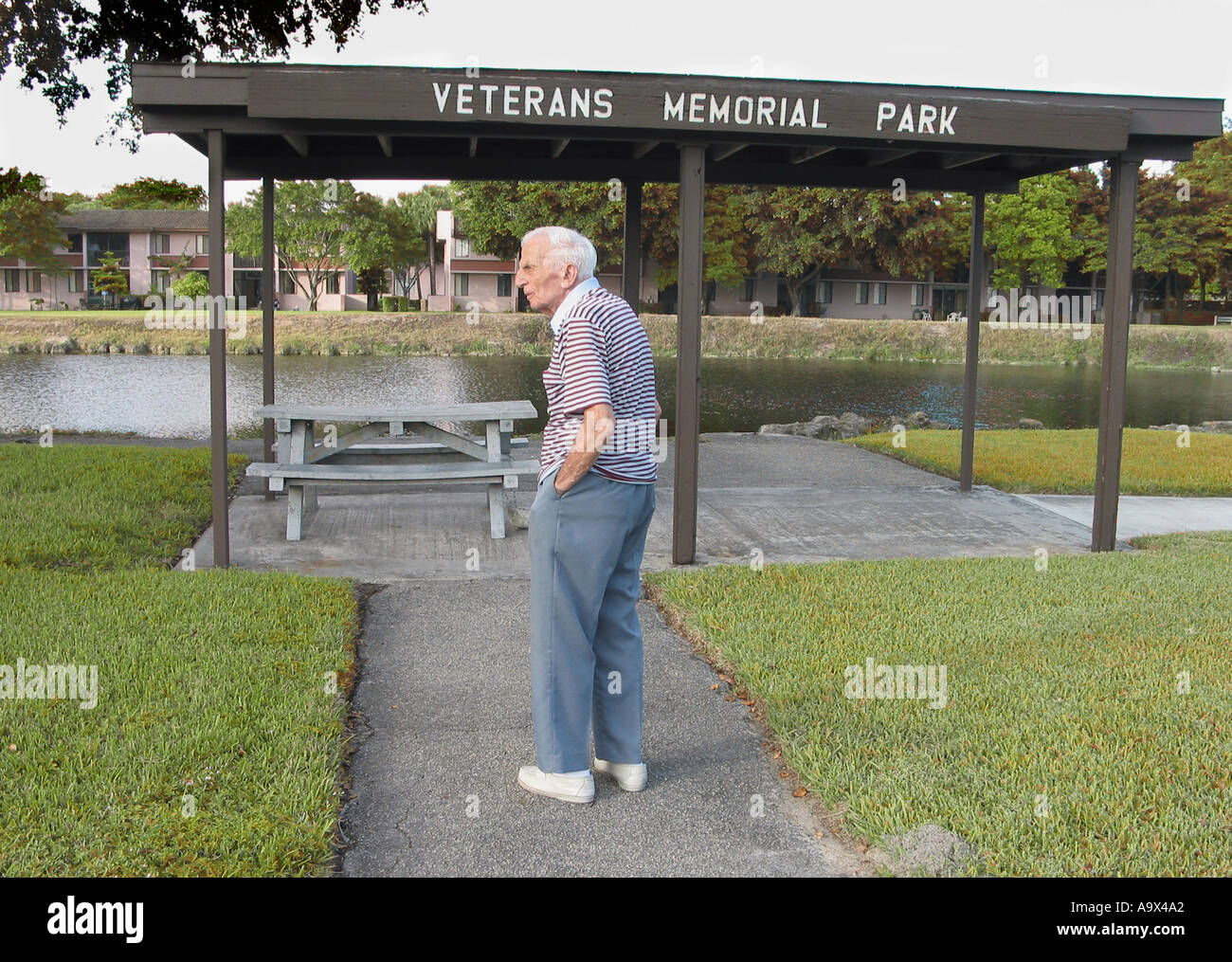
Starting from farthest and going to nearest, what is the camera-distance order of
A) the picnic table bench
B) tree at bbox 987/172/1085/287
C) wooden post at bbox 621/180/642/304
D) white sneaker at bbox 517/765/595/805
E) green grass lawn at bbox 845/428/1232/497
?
tree at bbox 987/172/1085/287 < green grass lawn at bbox 845/428/1232/497 < wooden post at bbox 621/180/642/304 < the picnic table bench < white sneaker at bbox 517/765/595/805

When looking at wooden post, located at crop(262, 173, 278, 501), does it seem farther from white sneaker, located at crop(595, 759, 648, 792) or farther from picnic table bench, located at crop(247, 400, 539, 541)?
white sneaker, located at crop(595, 759, 648, 792)

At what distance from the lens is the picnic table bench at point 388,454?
28.1 ft

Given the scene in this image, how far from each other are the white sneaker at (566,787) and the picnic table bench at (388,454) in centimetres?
438

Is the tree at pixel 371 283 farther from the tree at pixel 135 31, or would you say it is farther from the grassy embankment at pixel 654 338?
the tree at pixel 135 31

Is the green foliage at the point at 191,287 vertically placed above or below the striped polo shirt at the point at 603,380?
above

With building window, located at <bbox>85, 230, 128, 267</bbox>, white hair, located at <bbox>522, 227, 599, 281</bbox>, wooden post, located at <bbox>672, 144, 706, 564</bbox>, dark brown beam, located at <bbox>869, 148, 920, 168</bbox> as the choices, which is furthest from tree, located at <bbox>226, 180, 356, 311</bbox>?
white hair, located at <bbox>522, 227, 599, 281</bbox>

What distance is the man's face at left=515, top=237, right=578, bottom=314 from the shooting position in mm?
4098

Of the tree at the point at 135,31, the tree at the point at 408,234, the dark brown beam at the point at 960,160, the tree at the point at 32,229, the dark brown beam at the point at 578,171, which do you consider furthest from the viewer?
the tree at the point at 408,234

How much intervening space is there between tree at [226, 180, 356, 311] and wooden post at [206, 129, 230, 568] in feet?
168

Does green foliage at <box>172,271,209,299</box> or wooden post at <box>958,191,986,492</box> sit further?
green foliage at <box>172,271,209,299</box>

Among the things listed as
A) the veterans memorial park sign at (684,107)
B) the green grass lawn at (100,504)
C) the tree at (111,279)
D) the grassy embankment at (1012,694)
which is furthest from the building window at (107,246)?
the grassy embankment at (1012,694)

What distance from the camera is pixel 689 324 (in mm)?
7840

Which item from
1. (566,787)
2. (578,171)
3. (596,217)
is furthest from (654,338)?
(566,787)
